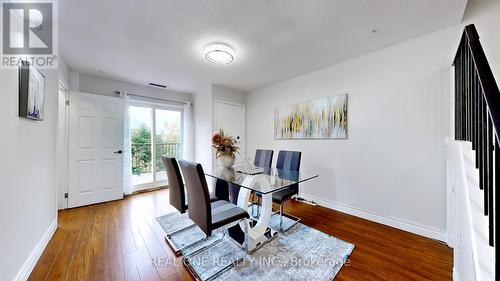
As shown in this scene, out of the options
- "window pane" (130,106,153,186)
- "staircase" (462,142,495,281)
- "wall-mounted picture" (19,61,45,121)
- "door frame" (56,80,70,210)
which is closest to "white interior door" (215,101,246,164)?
"window pane" (130,106,153,186)

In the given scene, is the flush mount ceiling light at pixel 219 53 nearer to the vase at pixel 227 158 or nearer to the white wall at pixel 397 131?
the vase at pixel 227 158

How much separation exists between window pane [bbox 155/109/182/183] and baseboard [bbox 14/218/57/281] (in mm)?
2197

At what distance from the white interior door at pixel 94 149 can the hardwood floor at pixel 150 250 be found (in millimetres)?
501

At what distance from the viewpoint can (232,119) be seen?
14.4 feet

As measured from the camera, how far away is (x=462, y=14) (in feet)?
5.97

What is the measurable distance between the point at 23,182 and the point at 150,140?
2661 mm

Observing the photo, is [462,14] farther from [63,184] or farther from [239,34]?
[63,184]

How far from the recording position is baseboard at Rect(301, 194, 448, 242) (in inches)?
83.3

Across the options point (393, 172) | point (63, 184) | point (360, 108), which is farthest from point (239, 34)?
point (63, 184)

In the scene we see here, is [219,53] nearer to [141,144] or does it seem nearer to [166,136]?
[166,136]

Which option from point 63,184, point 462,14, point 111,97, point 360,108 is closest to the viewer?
point 462,14

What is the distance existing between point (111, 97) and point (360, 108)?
13.9 feet

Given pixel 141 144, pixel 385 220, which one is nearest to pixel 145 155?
pixel 141 144

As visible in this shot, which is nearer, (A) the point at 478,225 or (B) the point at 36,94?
(A) the point at 478,225
